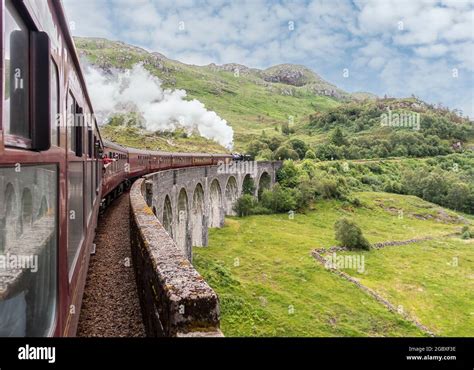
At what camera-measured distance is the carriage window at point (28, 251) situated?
133cm

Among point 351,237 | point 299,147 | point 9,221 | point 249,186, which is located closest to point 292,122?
point 299,147

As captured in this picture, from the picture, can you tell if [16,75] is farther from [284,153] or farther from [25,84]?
[284,153]

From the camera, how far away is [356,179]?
4966 centimetres

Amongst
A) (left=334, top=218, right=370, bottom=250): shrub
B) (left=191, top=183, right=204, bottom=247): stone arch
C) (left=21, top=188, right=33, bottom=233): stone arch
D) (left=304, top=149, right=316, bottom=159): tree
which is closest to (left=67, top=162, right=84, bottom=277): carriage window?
(left=21, top=188, right=33, bottom=233): stone arch

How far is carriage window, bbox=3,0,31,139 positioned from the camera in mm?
1365

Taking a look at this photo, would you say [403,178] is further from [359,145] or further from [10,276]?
[10,276]

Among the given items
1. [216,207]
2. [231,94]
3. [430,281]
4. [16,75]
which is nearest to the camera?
[16,75]

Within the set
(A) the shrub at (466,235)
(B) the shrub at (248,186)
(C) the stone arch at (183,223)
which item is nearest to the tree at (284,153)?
(B) the shrub at (248,186)

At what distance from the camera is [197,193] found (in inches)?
950

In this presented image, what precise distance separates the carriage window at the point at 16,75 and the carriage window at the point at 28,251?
0.55 ft

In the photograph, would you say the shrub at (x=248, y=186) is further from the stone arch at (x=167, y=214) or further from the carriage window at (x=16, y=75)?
the carriage window at (x=16, y=75)

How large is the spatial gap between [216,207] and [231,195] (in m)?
5.18

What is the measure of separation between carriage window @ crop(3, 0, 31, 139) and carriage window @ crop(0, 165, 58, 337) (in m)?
0.17
